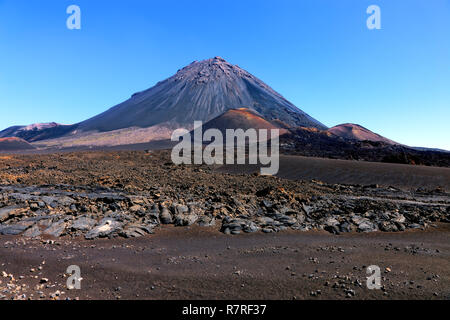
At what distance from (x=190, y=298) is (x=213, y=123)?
→ 186 ft

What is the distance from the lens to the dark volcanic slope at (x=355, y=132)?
80.0m

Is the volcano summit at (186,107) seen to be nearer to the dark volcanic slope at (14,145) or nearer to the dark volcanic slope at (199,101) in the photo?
the dark volcanic slope at (199,101)

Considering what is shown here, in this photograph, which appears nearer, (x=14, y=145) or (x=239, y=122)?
(x=239, y=122)

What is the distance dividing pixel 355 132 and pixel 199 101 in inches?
1801

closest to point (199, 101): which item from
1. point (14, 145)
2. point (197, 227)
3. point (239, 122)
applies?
point (239, 122)

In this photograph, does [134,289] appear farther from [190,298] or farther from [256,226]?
[256,226]

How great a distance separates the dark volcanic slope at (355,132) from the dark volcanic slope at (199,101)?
5268mm

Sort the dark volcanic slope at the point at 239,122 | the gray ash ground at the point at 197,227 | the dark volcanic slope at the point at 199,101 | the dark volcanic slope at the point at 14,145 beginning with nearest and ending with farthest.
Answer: the gray ash ground at the point at 197,227
the dark volcanic slope at the point at 14,145
the dark volcanic slope at the point at 239,122
the dark volcanic slope at the point at 199,101

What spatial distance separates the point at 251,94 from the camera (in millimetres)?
94375

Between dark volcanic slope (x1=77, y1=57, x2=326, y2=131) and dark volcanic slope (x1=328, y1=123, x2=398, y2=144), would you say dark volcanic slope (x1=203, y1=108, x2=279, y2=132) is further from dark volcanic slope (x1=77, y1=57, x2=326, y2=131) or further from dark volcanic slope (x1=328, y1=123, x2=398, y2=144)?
dark volcanic slope (x1=328, y1=123, x2=398, y2=144)

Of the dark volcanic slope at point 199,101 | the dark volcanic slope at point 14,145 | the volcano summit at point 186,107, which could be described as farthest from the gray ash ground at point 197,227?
the dark volcanic slope at point 199,101

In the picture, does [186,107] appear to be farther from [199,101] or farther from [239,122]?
[239,122]

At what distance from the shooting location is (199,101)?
84312mm
